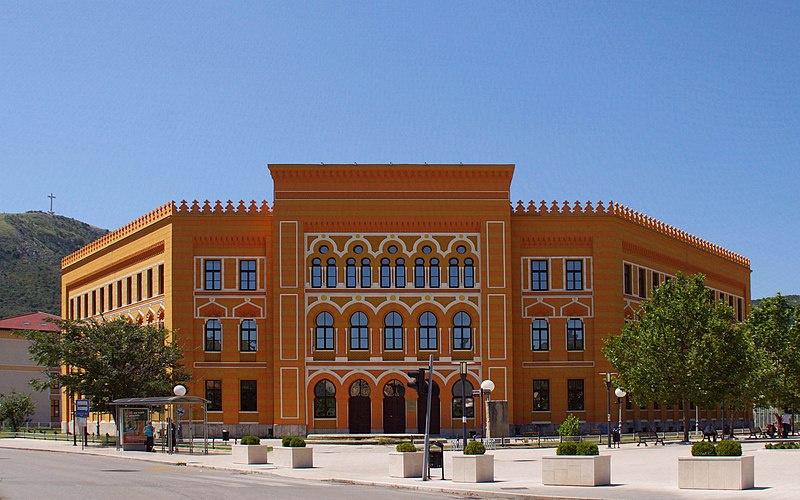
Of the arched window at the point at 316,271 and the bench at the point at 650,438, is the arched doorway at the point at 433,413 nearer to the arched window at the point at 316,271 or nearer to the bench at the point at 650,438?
the arched window at the point at 316,271

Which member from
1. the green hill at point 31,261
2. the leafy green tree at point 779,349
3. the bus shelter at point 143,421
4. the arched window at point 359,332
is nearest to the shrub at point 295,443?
the bus shelter at point 143,421

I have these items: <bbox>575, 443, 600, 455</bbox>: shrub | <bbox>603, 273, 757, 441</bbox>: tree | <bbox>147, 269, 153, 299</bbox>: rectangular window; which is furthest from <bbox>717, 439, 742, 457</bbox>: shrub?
<bbox>147, 269, 153, 299</bbox>: rectangular window

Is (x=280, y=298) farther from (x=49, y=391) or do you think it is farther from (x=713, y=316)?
(x=49, y=391)

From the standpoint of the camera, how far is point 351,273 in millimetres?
62719

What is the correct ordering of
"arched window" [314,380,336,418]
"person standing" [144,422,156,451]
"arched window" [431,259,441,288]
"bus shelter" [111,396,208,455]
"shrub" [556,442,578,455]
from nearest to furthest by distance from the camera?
"shrub" [556,442,578,455] < "bus shelter" [111,396,208,455] < "person standing" [144,422,156,451] < "arched window" [314,380,336,418] < "arched window" [431,259,441,288]

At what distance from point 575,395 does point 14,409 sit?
1794 inches

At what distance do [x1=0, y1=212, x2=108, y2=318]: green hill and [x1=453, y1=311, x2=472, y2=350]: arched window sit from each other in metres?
94.9

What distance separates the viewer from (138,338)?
5897 centimetres

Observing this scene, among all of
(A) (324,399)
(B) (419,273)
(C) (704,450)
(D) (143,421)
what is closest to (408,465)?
(C) (704,450)

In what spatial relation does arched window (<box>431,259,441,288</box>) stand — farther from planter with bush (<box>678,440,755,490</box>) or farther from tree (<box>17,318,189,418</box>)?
planter with bush (<box>678,440,755,490</box>)

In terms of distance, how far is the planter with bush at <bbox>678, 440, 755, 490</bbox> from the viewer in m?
26.2

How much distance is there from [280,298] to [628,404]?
2150 cm

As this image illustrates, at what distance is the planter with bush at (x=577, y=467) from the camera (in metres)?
28.3

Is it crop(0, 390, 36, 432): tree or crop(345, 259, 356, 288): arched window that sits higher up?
crop(345, 259, 356, 288): arched window
